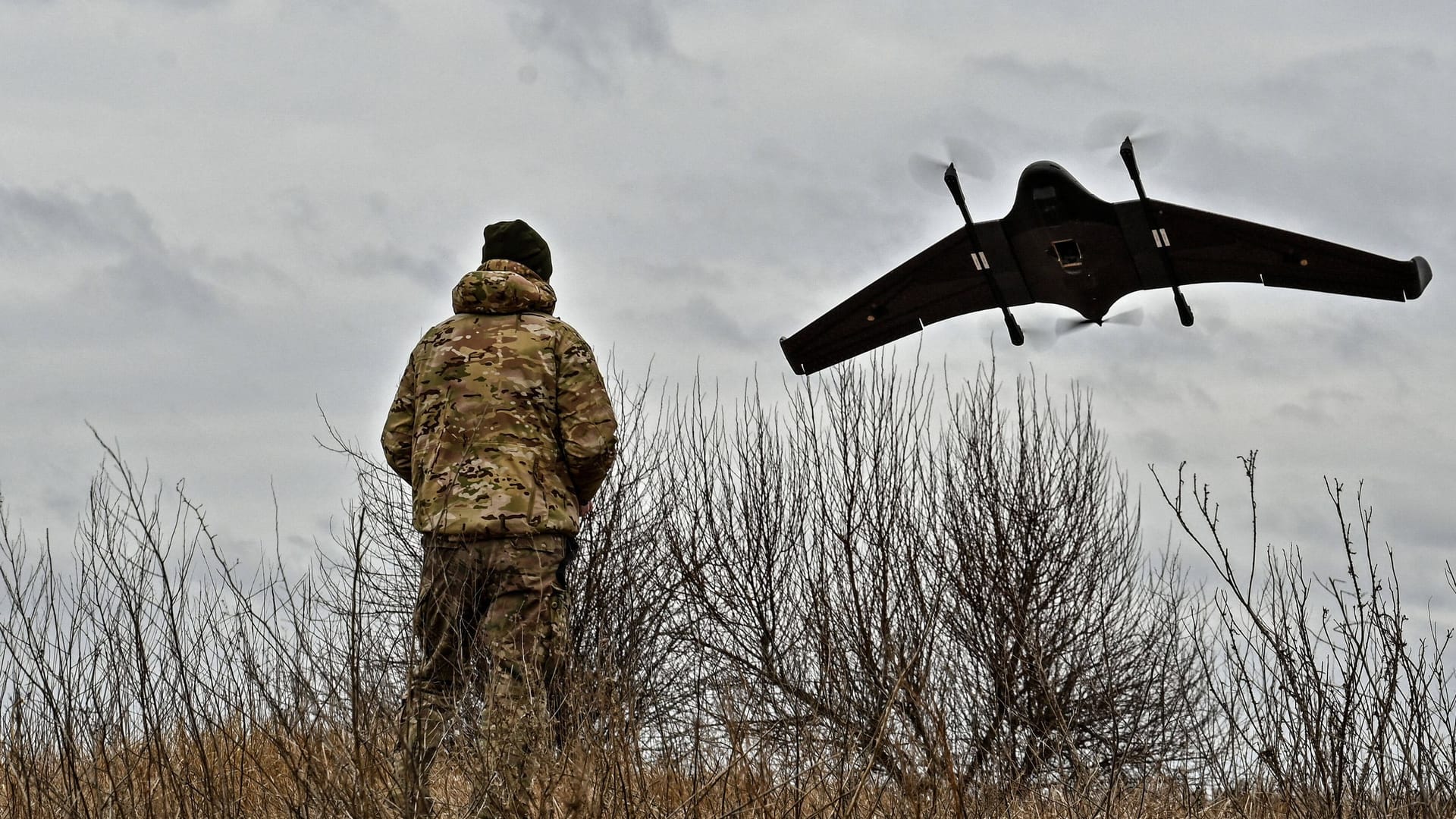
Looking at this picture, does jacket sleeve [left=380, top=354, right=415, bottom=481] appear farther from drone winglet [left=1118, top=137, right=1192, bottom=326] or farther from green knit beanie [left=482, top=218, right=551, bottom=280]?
drone winglet [left=1118, top=137, right=1192, bottom=326]

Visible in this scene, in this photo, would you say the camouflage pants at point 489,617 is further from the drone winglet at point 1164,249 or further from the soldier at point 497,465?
the drone winglet at point 1164,249

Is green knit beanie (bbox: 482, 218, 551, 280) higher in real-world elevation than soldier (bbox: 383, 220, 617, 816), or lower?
higher

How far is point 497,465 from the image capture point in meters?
4.47

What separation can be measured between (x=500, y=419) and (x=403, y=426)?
0.52 metres

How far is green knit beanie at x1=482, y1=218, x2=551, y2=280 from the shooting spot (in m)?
5.03

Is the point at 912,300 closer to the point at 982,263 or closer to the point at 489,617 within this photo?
the point at 982,263

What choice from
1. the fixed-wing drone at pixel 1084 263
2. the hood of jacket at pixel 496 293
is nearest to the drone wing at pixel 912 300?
the fixed-wing drone at pixel 1084 263

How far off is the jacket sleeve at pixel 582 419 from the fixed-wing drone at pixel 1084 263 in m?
10.9

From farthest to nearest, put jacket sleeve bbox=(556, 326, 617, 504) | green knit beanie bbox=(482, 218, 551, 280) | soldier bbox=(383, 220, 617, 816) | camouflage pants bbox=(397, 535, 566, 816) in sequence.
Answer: green knit beanie bbox=(482, 218, 551, 280), jacket sleeve bbox=(556, 326, 617, 504), soldier bbox=(383, 220, 617, 816), camouflage pants bbox=(397, 535, 566, 816)

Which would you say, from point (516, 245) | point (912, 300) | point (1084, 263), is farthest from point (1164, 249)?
point (516, 245)

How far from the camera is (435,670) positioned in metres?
4.38

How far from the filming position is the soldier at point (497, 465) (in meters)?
4.35

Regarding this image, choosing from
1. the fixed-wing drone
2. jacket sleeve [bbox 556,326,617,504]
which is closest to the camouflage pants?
jacket sleeve [bbox 556,326,617,504]

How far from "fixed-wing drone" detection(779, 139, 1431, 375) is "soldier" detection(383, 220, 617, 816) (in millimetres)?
10922
